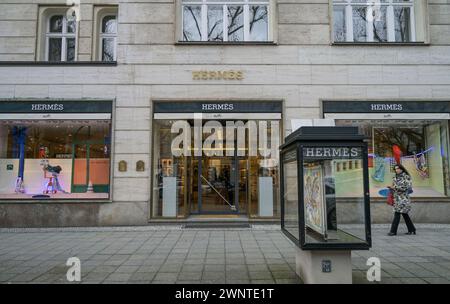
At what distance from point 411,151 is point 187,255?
27.8 ft

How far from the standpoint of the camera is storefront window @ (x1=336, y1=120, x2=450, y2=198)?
1086cm

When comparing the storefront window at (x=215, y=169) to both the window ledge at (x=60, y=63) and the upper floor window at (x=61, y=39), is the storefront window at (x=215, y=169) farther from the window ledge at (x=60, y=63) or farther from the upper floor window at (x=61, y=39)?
the upper floor window at (x=61, y=39)

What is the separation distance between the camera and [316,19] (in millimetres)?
10914

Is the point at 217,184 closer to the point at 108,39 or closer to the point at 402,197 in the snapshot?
the point at 402,197

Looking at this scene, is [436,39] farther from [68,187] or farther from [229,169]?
[68,187]

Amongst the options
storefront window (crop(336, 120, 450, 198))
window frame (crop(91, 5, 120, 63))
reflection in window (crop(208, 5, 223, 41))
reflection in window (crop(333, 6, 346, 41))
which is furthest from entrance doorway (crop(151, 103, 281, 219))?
reflection in window (crop(333, 6, 346, 41))

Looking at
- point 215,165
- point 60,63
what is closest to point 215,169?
point 215,165

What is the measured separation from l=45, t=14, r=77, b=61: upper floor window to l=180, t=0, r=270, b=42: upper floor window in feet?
12.6

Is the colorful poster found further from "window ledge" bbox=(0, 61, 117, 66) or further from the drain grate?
"window ledge" bbox=(0, 61, 117, 66)

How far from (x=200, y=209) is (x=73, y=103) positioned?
5.34 metres

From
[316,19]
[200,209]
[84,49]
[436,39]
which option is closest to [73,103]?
[84,49]

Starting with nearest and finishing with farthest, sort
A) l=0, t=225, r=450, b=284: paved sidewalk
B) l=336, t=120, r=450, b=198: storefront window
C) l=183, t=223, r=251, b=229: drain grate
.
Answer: l=0, t=225, r=450, b=284: paved sidewalk
l=183, t=223, r=251, b=229: drain grate
l=336, t=120, r=450, b=198: storefront window

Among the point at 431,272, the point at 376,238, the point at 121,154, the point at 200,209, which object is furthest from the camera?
the point at 200,209

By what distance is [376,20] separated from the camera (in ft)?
37.6
